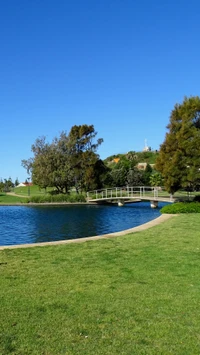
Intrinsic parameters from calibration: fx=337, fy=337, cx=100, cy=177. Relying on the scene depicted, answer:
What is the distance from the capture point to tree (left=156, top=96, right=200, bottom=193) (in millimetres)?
25378

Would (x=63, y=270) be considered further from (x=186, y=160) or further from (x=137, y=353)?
(x=186, y=160)

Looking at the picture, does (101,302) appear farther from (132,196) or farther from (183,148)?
(132,196)

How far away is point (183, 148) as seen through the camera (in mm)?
26000

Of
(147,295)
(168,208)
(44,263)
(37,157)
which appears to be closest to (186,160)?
(168,208)

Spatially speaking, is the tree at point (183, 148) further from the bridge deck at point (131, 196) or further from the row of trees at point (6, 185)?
→ the row of trees at point (6, 185)

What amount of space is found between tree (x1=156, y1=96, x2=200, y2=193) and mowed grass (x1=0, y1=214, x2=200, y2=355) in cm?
1758

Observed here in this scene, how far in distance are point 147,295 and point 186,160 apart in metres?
21.7

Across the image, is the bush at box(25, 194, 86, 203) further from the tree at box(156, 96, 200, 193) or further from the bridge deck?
the tree at box(156, 96, 200, 193)

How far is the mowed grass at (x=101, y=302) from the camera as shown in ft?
11.8

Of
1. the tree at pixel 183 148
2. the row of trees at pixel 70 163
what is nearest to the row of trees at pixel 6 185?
the row of trees at pixel 70 163

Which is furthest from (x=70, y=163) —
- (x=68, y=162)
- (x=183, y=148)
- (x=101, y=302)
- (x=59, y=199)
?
(x=101, y=302)

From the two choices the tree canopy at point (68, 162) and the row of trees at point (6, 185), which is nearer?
the tree canopy at point (68, 162)

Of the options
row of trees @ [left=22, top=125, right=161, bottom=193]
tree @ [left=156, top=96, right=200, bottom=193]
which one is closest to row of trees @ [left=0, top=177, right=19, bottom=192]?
row of trees @ [left=22, top=125, right=161, bottom=193]

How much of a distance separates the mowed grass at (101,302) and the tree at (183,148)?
17583 mm
